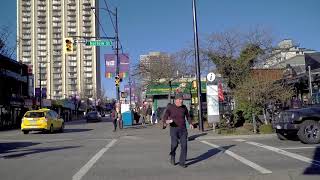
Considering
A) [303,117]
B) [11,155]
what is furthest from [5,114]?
[303,117]

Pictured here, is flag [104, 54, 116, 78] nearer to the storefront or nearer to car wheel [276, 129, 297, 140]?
car wheel [276, 129, 297, 140]

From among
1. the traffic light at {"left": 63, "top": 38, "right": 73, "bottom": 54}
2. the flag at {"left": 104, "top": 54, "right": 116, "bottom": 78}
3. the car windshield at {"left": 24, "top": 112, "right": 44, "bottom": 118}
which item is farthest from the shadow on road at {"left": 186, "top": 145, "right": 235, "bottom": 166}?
the flag at {"left": 104, "top": 54, "right": 116, "bottom": 78}

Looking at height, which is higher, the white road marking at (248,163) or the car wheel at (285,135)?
the car wheel at (285,135)

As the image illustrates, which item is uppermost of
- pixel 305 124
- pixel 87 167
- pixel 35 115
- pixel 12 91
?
pixel 12 91

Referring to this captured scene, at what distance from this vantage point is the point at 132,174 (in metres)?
11.3

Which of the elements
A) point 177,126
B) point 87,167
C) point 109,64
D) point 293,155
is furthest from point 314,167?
point 109,64

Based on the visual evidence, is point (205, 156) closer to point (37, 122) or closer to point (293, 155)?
point (293, 155)

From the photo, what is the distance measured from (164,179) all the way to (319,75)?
2231cm

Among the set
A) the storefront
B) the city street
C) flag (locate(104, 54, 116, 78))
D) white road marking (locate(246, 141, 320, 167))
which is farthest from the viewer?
the storefront

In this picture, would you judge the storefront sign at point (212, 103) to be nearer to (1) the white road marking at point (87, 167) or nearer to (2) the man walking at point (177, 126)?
(1) the white road marking at point (87, 167)

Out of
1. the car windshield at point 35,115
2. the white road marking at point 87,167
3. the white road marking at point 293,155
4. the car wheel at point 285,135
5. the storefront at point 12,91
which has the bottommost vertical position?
the white road marking at point 87,167

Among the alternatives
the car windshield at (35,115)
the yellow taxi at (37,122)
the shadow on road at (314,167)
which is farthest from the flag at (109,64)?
the shadow on road at (314,167)

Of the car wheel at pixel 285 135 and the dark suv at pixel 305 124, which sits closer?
the dark suv at pixel 305 124

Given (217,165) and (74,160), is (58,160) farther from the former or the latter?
(217,165)
